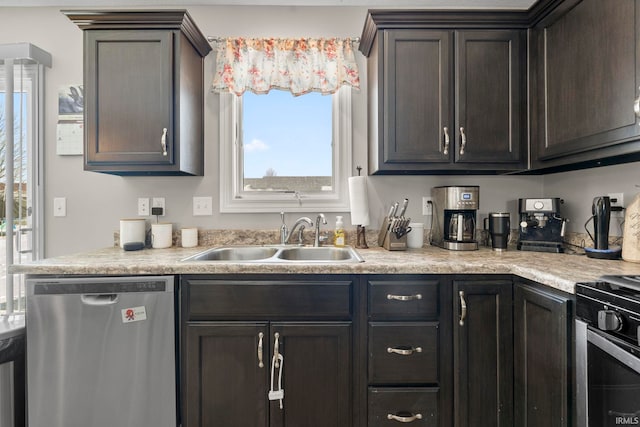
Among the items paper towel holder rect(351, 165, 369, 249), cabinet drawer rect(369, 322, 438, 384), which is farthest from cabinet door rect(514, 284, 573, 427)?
paper towel holder rect(351, 165, 369, 249)

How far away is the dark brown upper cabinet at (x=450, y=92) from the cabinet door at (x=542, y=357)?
2.68ft

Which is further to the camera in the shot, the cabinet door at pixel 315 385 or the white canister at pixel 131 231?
the white canister at pixel 131 231

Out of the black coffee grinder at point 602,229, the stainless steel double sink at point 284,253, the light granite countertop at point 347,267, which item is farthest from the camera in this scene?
the stainless steel double sink at point 284,253


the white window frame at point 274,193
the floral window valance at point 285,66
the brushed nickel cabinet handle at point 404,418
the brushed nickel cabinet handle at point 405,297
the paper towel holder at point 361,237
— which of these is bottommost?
the brushed nickel cabinet handle at point 404,418

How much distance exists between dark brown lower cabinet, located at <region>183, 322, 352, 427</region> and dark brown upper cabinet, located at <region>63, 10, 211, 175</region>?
1.03m

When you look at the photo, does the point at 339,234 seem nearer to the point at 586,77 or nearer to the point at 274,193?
the point at 274,193

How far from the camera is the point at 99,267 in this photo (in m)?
1.38

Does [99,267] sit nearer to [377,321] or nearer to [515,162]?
[377,321]

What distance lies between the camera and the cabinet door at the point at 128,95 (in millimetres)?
1721

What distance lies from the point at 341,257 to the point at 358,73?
1.22 meters

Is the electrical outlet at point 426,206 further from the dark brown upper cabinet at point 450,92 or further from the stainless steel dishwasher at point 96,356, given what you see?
the stainless steel dishwasher at point 96,356

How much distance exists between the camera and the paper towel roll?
6.44 ft

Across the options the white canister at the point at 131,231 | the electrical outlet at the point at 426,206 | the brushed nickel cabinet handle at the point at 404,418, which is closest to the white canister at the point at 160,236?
the white canister at the point at 131,231

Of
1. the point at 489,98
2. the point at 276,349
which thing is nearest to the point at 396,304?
the point at 276,349
